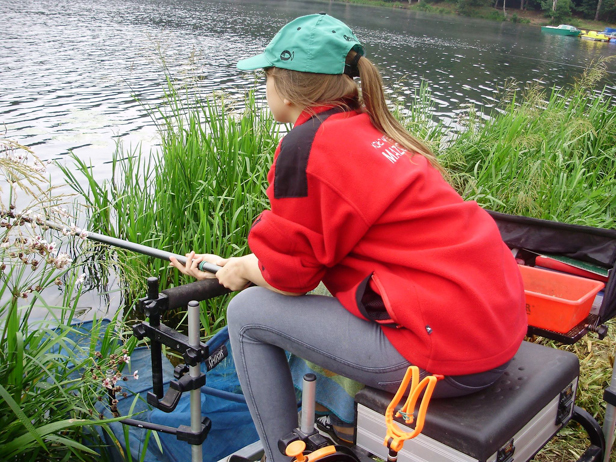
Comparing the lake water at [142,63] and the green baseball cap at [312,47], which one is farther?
the lake water at [142,63]

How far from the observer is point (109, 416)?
2.02m

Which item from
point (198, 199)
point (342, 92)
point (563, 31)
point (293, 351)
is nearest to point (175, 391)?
point (293, 351)

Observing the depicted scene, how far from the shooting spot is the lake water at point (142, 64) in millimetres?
7039

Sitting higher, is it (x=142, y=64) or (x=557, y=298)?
(x=557, y=298)

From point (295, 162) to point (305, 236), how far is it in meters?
0.18

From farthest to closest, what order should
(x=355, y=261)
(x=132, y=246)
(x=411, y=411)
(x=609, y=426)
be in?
(x=609, y=426) → (x=132, y=246) → (x=355, y=261) → (x=411, y=411)

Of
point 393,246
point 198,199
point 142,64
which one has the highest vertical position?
point 393,246

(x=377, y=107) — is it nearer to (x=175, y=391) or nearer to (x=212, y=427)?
(x=175, y=391)

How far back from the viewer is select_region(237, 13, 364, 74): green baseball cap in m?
1.50

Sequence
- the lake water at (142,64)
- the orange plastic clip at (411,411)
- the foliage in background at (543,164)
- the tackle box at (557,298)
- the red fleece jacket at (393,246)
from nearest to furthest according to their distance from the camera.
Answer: the orange plastic clip at (411,411) < the red fleece jacket at (393,246) < the tackle box at (557,298) < the foliage in background at (543,164) < the lake water at (142,64)

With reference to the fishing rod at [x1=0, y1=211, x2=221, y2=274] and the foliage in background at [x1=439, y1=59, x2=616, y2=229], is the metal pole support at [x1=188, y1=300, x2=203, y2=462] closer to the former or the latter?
the fishing rod at [x1=0, y1=211, x2=221, y2=274]

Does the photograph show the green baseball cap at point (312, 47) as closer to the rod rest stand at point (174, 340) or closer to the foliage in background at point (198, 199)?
the rod rest stand at point (174, 340)

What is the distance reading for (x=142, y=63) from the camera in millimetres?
11703

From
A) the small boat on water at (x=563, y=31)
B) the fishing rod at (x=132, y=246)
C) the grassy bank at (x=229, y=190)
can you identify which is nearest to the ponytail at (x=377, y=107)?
the fishing rod at (x=132, y=246)
